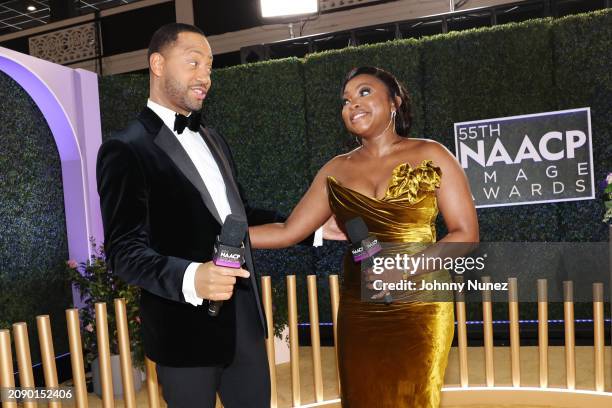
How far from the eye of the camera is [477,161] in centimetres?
568

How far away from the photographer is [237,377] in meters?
1.92

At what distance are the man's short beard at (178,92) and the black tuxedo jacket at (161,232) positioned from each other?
9 cm

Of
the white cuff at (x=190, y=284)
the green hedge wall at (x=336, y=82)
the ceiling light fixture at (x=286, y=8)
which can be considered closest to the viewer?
Result: the white cuff at (x=190, y=284)

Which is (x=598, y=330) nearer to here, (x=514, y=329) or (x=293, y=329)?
(x=514, y=329)

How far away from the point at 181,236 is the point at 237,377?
51 cm

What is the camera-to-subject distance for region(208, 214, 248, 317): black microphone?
147 centimetres

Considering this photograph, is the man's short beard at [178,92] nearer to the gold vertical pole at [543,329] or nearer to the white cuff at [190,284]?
the white cuff at [190,284]

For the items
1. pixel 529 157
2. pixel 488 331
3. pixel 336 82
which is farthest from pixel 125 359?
pixel 529 157

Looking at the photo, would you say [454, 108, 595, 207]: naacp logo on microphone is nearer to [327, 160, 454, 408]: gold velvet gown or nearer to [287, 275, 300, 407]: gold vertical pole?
[287, 275, 300, 407]: gold vertical pole

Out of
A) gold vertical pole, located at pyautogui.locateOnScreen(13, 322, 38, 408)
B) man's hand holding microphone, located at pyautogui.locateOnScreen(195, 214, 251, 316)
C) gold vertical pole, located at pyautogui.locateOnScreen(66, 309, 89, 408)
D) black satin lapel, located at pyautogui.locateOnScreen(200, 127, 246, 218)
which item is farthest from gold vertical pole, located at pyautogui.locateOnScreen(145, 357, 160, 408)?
man's hand holding microphone, located at pyautogui.locateOnScreen(195, 214, 251, 316)

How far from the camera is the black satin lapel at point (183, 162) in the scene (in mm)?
1776

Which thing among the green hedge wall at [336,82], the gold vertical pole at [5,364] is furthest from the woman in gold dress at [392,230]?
the green hedge wall at [336,82]

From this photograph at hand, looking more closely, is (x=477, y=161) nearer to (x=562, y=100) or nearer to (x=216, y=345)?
(x=562, y=100)

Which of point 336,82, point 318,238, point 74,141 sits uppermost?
point 336,82
